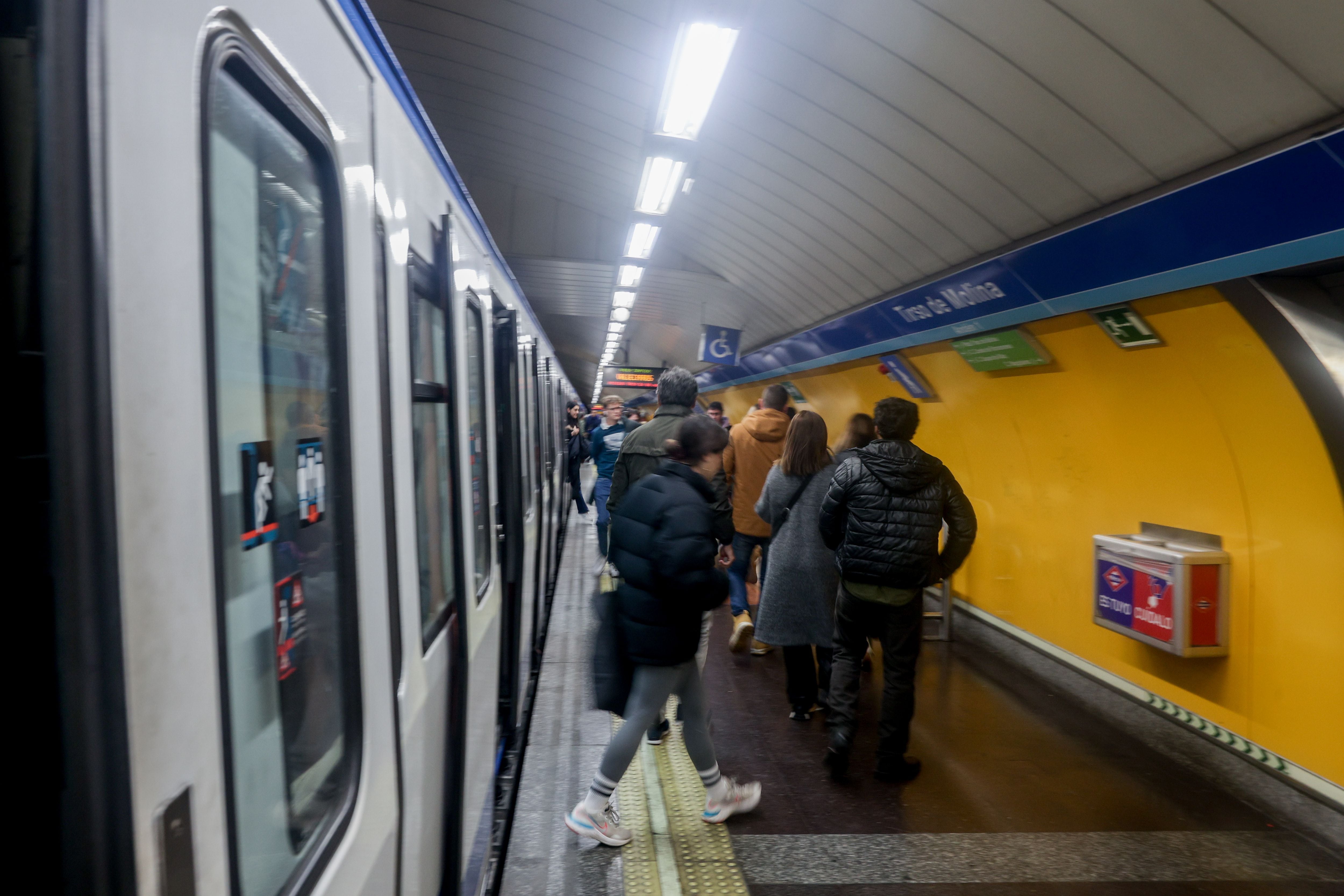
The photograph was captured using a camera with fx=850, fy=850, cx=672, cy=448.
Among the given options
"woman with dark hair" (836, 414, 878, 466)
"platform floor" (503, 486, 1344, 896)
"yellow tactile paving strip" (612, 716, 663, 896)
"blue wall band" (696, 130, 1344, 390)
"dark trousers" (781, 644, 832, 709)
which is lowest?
"platform floor" (503, 486, 1344, 896)

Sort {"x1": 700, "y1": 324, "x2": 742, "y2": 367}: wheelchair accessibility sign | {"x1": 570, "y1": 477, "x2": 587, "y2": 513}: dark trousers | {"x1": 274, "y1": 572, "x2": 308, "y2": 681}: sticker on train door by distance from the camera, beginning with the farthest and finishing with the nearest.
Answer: {"x1": 700, "y1": 324, "x2": 742, "y2": 367}: wheelchair accessibility sign → {"x1": 570, "y1": 477, "x2": 587, "y2": 513}: dark trousers → {"x1": 274, "y1": 572, "x2": 308, "y2": 681}: sticker on train door

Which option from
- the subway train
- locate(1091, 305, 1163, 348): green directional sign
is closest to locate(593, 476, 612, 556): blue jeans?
locate(1091, 305, 1163, 348): green directional sign

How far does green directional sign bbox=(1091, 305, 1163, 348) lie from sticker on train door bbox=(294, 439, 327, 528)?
460 cm

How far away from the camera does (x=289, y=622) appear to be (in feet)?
4.00

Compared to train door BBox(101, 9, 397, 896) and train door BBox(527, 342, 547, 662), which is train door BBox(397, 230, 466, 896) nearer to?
train door BBox(101, 9, 397, 896)

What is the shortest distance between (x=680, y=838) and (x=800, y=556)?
1.68 meters

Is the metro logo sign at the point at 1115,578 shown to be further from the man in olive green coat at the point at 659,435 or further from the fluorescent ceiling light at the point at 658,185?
the fluorescent ceiling light at the point at 658,185

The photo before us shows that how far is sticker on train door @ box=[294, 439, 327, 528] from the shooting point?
4.12 feet

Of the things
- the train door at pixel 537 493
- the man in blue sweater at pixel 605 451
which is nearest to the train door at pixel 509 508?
the train door at pixel 537 493

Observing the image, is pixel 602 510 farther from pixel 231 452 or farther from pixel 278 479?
pixel 231 452

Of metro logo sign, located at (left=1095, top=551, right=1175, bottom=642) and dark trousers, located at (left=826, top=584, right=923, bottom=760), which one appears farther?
metro logo sign, located at (left=1095, top=551, right=1175, bottom=642)

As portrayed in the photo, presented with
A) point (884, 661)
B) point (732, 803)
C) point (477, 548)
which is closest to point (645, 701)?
point (732, 803)

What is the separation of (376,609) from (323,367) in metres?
0.44

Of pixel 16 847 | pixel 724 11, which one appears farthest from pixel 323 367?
pixel 724 11
